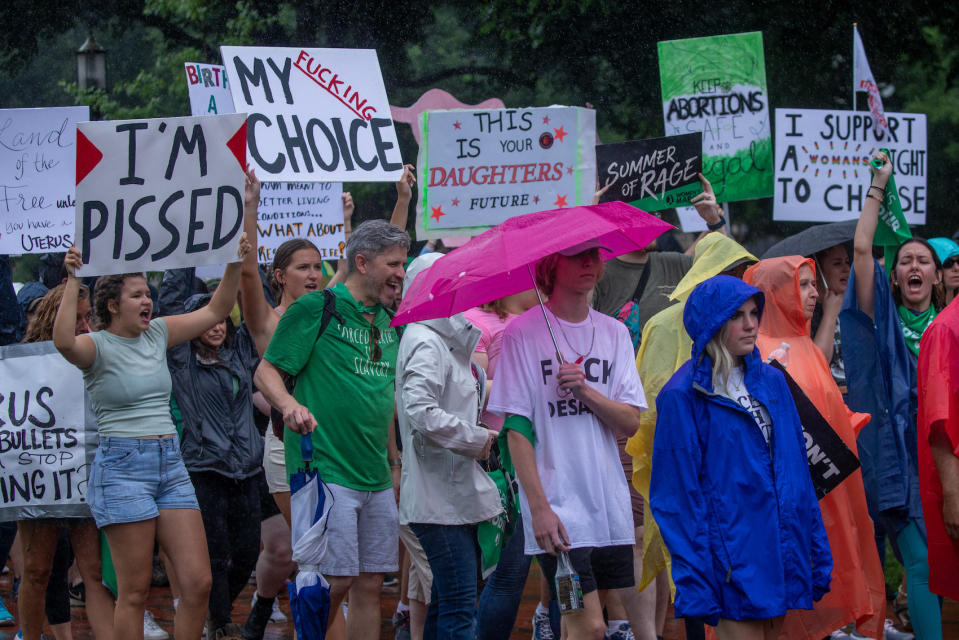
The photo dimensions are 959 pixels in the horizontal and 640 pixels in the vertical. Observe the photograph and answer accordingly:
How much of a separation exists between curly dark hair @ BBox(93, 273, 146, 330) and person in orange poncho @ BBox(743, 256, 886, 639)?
2.76 meters

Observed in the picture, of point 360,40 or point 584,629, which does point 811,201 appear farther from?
point 360,40

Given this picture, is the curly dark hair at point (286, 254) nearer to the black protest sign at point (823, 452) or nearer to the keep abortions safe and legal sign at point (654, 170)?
the keep abortions safe and legal sign at point (654, 170)

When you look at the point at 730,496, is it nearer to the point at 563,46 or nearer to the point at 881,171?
the point at 881,171

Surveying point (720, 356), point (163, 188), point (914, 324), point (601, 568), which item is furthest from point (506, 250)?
point (914, 324)

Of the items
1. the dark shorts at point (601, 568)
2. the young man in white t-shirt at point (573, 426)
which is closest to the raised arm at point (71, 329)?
the young man in white t-shirt at point (573, 426)

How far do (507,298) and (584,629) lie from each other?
6.53 ft

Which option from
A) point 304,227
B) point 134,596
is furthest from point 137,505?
point 304,227

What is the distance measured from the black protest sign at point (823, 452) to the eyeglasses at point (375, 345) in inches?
63.7

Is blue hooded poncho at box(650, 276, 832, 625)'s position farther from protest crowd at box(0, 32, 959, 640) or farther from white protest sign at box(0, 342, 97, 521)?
white protest sign at box(0, 342, 97, 521)

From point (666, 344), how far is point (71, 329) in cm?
259

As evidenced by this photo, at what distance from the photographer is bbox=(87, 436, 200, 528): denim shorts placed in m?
5.24

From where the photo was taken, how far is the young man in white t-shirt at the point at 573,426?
4617 millimetres

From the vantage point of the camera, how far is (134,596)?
208 inches

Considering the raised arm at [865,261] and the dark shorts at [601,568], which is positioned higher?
the raised arm at [865,261]
